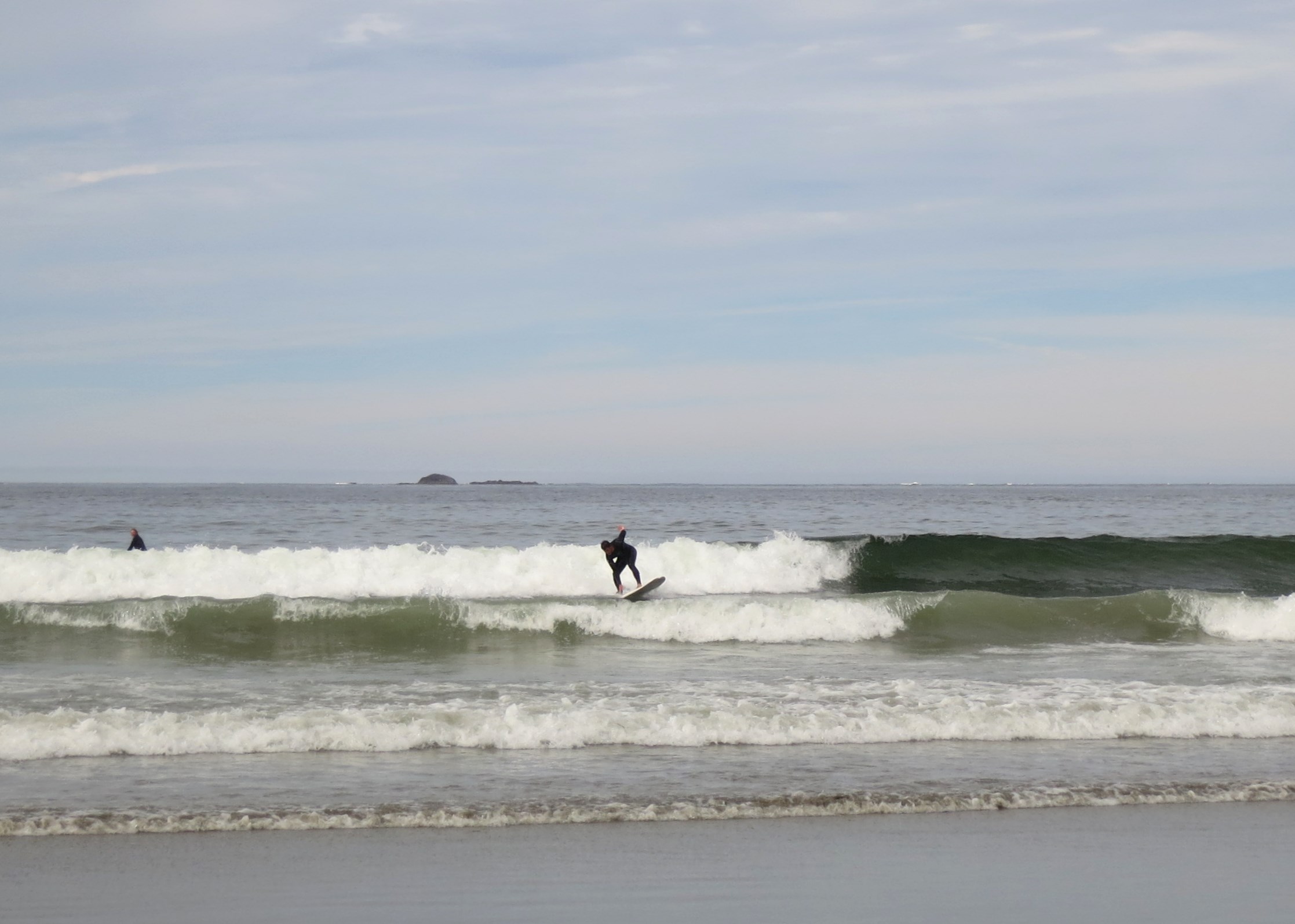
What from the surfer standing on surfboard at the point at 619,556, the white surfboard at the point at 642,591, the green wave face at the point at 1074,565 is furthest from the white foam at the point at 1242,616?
the surfer standing on surfboard at the point at 619,556

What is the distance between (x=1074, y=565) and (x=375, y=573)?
16.8 metres

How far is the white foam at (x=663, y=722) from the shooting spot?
864 cm

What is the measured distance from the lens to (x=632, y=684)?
11.7 meters

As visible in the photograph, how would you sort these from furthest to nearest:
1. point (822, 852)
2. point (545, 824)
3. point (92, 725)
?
point (92, 725) < point (545, 824) < point (822, 852)

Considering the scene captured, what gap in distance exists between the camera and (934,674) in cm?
1237

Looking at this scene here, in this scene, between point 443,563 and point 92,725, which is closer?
point 92,725

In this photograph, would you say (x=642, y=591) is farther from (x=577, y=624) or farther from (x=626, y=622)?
(x=577, y=624)

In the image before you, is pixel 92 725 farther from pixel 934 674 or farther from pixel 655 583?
pixel 655 583

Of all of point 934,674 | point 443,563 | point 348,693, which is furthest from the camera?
point 443,563

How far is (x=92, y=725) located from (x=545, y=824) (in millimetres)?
4276

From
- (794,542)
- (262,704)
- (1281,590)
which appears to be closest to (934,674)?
(262,704)

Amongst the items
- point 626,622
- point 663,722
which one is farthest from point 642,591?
point 663,722

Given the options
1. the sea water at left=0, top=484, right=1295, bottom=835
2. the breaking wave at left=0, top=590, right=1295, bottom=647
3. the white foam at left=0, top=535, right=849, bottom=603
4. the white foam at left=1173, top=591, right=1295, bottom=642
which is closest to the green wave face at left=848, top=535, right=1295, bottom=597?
the sea water at left=0, top=484, right=1295, bottom=835

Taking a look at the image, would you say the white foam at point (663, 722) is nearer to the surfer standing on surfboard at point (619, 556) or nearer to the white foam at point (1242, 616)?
the white foam at point (1242, 616)
